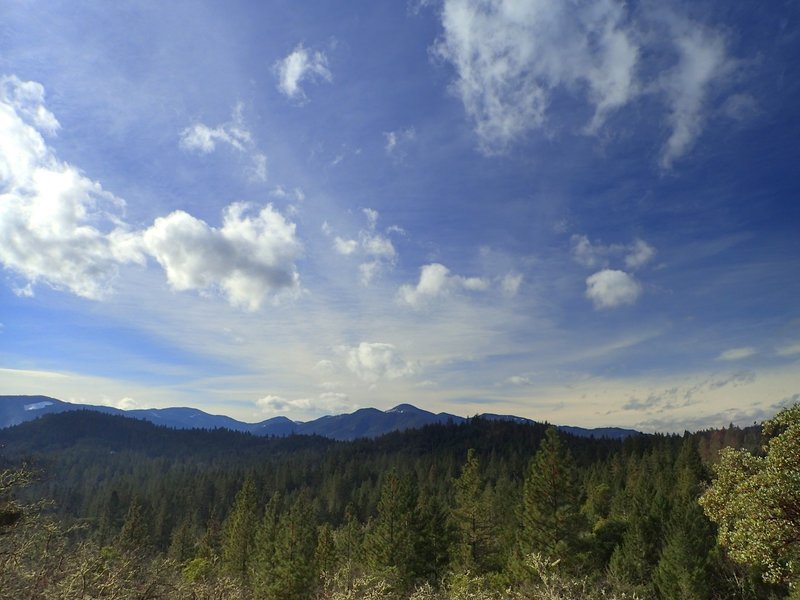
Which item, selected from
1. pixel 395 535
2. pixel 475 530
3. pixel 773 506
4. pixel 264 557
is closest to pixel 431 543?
pixel 475 530

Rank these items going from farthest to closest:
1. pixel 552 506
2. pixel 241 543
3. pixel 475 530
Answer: pixel 241 543, pixel 475 530, pixel 552 506

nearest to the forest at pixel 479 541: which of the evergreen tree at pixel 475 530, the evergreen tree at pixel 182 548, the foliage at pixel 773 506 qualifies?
the foliage at pixel 773 506

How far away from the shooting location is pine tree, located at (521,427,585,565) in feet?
136

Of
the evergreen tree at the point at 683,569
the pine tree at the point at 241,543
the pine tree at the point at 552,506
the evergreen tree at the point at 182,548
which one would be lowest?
the evergreen tree at the point at 182,548

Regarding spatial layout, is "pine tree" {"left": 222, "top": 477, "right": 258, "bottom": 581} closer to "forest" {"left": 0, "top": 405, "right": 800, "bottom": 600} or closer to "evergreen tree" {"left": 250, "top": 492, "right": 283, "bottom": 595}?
"forest" {"left": 0, "top": 405, "right": 800, "bottom": 600}

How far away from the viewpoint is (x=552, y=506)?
42656 mm

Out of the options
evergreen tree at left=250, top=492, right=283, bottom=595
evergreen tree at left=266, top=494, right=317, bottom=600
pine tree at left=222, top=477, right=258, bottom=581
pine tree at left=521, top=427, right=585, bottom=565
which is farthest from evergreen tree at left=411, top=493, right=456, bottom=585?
pine tree at left=222, top=477, right=258, bottom=581

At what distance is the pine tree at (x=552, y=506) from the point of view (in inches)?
1638

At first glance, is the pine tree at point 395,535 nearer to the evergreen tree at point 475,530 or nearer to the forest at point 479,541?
the forest at point 479,541

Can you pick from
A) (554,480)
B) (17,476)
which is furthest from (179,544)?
(17,476)

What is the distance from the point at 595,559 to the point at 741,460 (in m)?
37.1

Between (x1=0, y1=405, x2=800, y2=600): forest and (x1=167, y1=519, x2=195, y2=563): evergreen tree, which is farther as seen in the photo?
(x1=167, y1=519, x2=195, y2=563): evergreen tree

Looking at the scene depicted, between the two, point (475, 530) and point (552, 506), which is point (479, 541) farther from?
point (552, 506)

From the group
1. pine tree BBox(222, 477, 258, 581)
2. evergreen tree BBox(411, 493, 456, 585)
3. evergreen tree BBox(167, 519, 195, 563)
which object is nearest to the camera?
evergreen tree BBox(411, 493, 456, 585)
